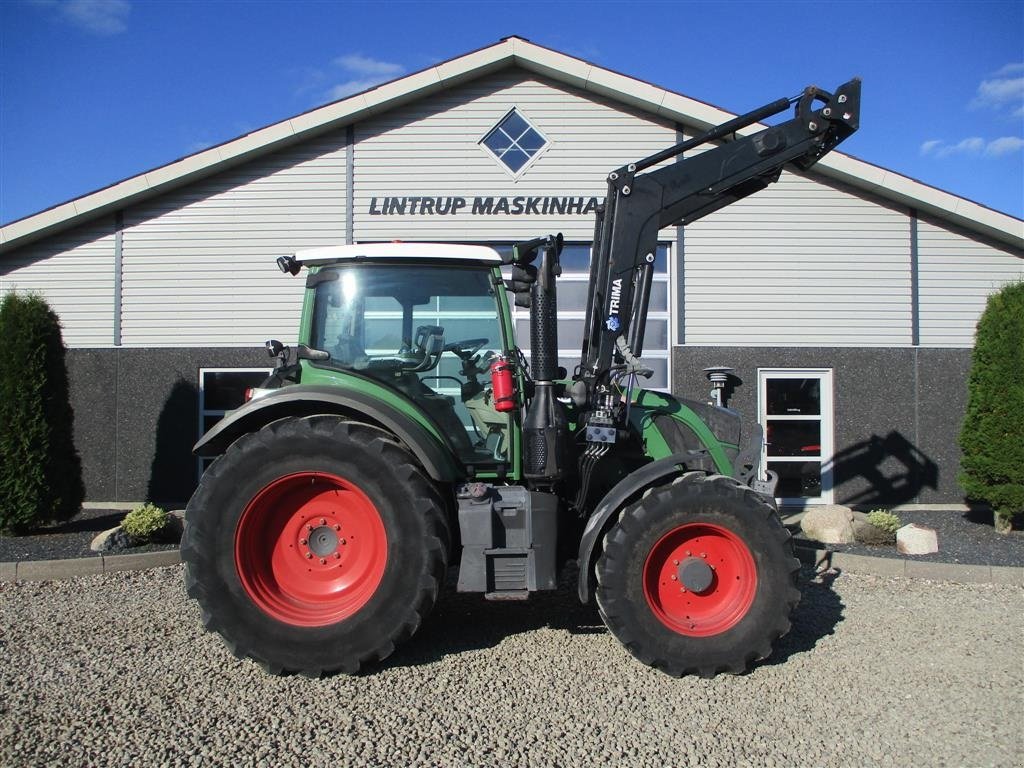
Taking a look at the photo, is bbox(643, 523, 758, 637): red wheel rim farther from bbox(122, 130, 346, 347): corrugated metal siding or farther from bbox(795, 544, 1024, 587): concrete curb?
bbox(122, 130, 346, 347): corrugated metal siding

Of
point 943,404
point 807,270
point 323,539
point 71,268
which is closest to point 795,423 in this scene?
point 943,404

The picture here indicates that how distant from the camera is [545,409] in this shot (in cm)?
445

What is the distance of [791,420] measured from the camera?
10117 millimetres

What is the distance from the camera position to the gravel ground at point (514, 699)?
3.28m

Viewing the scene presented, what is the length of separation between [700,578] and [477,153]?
7245 mm

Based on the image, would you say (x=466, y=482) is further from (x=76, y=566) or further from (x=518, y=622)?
(x=76, y=566)

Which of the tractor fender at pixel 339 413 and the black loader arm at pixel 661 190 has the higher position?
the black loader arm at pixel 661 190

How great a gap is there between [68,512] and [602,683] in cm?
657

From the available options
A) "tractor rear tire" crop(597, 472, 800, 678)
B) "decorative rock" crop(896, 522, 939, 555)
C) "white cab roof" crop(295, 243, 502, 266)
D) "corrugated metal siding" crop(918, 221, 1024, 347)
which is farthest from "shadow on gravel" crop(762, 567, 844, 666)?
"corrugated metal siding" crop(918, 221, 1024, 347)

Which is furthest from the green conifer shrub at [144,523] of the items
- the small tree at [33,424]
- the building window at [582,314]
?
the building window at [582,314]

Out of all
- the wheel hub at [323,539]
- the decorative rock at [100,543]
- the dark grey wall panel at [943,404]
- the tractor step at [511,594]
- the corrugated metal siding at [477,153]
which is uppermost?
the corrugated metal siding at [477,153]

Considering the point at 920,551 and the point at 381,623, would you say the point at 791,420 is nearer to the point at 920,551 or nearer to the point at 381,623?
the point at 920,551

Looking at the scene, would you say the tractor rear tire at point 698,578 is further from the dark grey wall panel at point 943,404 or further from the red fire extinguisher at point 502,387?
the dark grey wall panel at point 943,404

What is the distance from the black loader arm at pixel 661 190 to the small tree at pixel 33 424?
604 centimetres
